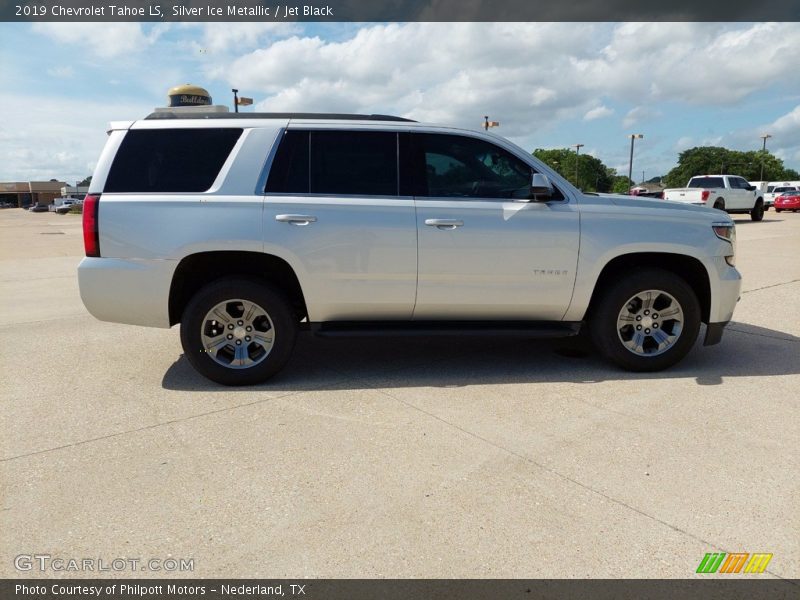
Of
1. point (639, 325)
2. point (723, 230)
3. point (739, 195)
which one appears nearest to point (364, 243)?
point (639, 325)

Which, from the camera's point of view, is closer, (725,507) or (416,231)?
(725,507)

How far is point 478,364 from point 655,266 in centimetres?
166

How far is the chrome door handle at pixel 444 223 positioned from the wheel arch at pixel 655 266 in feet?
4.15

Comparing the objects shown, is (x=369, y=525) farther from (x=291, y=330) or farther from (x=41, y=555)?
(x=291, y=330)

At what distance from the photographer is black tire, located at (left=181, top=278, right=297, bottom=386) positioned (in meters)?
4.43

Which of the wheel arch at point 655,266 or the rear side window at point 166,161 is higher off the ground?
the rear side window at point 166,161

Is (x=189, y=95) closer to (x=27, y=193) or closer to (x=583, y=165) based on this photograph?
(x=583, y=165)

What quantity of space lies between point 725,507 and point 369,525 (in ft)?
5.57

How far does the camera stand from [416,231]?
176 inches

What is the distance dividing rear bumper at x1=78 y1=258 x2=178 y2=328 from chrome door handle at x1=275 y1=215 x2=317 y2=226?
0.84m

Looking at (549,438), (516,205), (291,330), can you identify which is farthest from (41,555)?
(516,205)

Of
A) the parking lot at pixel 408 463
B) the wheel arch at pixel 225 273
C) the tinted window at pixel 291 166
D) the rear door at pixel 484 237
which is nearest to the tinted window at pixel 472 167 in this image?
the rear door at pixel 484 237

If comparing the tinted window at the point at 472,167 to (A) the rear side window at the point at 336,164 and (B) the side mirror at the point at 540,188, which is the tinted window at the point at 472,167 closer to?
(B) the side mirror at the point at 540,188

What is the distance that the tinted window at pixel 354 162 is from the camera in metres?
4.55
